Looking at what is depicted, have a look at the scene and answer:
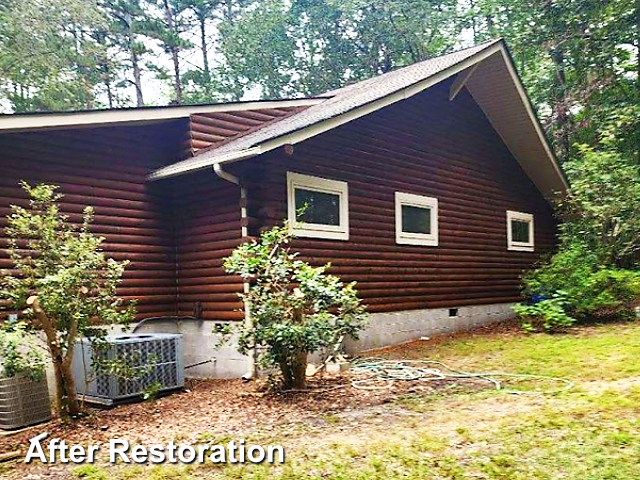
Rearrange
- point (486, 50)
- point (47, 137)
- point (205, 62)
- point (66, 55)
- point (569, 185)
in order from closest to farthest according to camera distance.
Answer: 1. point (47, 137)
2. point (486, 50)
3. point (569, 185)
4. point (66, 55)
5. point (205, 62)

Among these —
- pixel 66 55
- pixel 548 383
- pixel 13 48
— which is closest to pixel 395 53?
pixel 66 55

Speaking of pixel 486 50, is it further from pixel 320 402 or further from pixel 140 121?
pixel 320 402

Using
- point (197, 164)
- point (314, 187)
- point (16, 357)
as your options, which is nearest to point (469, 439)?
point (16, 357)

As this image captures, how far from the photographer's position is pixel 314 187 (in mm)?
8797

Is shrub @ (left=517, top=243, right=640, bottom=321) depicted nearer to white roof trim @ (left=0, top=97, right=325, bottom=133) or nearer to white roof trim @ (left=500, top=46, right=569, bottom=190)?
white roof trim @ (left=500, top=46, right=569, bottom=190)

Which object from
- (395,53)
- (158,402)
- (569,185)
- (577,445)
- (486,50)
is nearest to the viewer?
(577,445)

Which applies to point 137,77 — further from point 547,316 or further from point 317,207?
point 547,316

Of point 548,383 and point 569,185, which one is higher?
point 569,185

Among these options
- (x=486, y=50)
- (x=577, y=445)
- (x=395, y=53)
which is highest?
(x=395, y=53)

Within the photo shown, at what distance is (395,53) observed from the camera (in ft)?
82.9

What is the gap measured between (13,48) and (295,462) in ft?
58.5

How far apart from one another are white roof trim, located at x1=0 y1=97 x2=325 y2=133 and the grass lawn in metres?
4.12

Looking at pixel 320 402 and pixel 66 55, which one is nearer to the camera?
pixel 320 402

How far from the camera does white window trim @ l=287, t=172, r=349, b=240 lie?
8.33 metres
